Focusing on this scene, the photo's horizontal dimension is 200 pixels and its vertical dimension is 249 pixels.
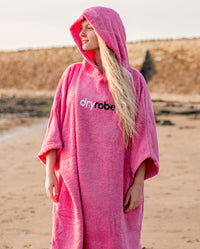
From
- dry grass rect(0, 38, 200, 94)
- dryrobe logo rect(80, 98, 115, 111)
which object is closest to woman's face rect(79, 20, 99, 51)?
dryrobe logo rect(80, 98, 115, 111)

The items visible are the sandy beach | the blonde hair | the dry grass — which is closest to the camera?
the blonde hair

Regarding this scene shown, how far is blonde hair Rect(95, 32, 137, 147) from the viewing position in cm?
257

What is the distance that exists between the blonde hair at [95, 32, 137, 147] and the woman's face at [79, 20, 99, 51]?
0.05 metres

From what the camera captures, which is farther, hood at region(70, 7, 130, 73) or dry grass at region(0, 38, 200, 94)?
dry grass at region(0, 38, 200, 94)

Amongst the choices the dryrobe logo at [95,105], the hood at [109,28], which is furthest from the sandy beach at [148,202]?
the hood at [109,28]

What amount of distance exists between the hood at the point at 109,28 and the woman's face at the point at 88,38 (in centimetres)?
5

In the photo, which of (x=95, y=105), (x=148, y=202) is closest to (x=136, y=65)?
(x=148, y=202)

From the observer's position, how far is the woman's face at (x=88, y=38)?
2.66 meters

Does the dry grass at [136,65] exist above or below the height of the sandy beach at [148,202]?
below

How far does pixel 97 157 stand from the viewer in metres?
2.60

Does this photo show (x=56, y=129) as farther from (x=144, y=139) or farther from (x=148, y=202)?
(x=148, y=202)

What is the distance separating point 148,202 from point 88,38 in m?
3.85

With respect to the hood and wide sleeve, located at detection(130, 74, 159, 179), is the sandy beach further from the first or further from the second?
the hood

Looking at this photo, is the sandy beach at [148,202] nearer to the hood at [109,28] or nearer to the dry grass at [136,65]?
the hood at [109,28]
